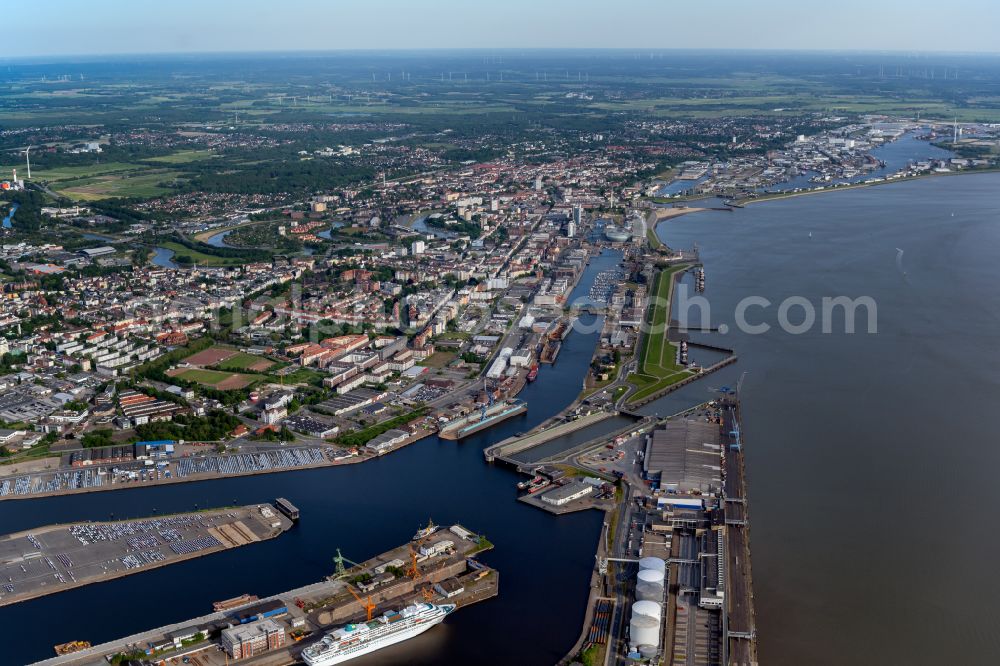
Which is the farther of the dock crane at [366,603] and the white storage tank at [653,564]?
the white storage tank at [653,564]

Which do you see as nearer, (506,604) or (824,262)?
(506,604)

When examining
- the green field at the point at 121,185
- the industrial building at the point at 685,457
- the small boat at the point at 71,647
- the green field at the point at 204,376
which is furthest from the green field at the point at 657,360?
the green field at the point at 121,185

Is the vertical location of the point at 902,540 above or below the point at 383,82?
below

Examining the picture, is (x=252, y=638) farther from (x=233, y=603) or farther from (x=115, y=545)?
(x=115, y=545)

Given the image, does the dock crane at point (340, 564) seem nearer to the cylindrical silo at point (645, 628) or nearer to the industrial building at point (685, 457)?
the cylindrical silo at point (645, 628)

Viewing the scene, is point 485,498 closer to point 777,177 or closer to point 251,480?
point 251,480

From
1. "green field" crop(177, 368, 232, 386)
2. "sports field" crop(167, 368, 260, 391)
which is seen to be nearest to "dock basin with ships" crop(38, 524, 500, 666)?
"sports field" crop(167, 368, 260, 391)

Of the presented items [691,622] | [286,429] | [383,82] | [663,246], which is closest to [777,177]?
[663,246]
